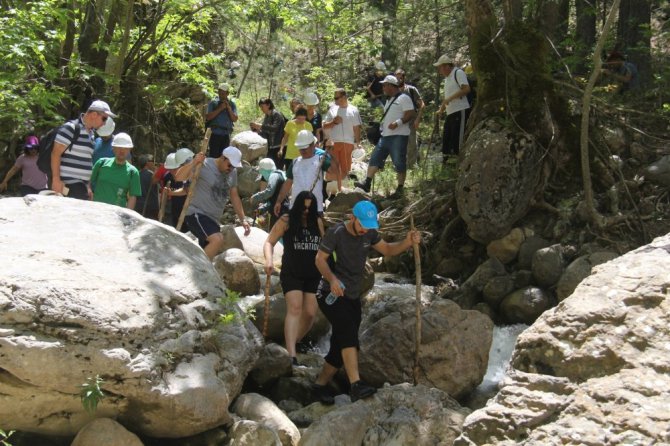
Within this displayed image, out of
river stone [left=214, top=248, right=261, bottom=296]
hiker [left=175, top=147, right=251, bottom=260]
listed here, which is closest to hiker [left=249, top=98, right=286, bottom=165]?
river stone [left=214, top=248, right=261, bottom=296]

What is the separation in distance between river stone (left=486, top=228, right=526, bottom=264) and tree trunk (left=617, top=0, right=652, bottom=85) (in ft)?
15.8

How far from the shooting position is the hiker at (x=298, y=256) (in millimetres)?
7145

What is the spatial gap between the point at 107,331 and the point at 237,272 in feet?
13.6

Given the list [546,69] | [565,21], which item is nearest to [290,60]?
[565,21]

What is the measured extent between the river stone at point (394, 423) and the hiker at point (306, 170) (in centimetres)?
286

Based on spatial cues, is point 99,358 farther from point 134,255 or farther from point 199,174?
point 199,174

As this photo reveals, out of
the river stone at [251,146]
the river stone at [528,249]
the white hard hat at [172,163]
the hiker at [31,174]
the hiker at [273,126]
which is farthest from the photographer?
the river stone at [251,146]

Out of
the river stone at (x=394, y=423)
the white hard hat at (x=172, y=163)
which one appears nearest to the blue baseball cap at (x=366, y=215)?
the river stone at (x=394, y=423)

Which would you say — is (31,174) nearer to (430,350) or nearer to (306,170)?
(306,170)

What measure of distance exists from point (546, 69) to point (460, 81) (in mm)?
1226

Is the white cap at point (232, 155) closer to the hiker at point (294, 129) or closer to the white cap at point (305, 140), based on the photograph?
the white cap at point (305, 140)

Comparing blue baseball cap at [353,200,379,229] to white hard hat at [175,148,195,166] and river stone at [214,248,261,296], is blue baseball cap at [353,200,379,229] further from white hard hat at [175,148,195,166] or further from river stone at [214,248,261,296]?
white hard hat at [175,148,195,166]

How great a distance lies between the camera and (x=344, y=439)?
539 centimetres

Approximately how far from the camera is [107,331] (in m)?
5.02
